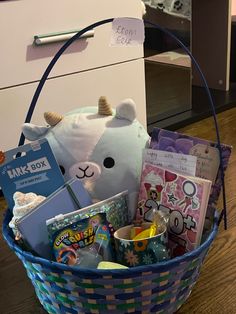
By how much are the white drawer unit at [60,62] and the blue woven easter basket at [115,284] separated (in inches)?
24.5

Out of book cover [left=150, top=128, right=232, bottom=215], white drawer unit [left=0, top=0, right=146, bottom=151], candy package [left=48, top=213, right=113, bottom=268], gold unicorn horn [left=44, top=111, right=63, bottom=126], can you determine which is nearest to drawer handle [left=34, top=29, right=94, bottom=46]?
white drawer unit [left=0, top=0, right=146, bottom=151]

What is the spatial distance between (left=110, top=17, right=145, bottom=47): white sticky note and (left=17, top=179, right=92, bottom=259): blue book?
9.6 inches

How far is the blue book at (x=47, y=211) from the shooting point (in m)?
0.71

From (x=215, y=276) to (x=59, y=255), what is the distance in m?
0.39

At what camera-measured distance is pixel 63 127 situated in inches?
33.0

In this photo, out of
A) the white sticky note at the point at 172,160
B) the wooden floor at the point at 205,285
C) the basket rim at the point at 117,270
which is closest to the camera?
the basket rim at the point at 117,270

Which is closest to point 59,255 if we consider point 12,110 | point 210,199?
point 210,199

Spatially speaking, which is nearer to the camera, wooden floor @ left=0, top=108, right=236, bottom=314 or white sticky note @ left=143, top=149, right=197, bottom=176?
white sticky note @ left=143, top=149, right=197, bottom=176

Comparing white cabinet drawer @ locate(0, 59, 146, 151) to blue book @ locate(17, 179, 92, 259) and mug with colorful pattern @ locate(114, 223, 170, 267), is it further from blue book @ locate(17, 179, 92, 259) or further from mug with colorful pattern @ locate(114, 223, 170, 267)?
mug with colorful pattern @ locate(114, 223, 170, 267)

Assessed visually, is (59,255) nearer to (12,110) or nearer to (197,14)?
(12,110)

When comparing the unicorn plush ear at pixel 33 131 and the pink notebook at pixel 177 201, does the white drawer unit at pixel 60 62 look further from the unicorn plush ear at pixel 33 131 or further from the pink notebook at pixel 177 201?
the pink notebook at pixel 177 201

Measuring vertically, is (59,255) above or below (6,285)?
above

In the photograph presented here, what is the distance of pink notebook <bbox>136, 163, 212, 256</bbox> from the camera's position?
727 mm

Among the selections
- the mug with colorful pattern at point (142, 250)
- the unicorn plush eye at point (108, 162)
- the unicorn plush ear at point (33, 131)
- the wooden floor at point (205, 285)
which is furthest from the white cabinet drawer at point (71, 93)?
the mug with colorful pattern at point (142, 250)
